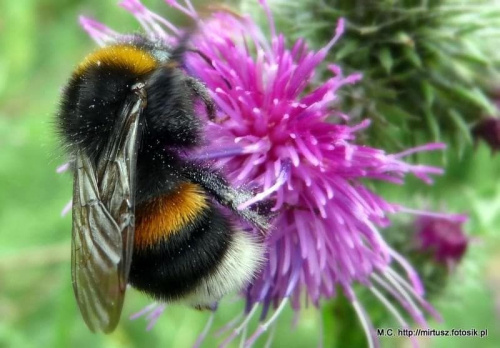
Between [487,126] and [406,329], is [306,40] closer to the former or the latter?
[487,126]

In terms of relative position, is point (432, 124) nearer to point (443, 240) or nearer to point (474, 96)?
point (474, 96)

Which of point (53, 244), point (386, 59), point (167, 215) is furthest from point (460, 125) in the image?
point (53, 244)

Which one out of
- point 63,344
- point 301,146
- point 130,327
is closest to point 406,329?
point 301,146

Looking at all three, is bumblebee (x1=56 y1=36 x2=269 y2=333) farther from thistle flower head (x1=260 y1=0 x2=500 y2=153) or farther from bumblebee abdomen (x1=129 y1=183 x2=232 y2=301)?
thistle flower head (x1=260 y1=0 x2=500 y2=153)

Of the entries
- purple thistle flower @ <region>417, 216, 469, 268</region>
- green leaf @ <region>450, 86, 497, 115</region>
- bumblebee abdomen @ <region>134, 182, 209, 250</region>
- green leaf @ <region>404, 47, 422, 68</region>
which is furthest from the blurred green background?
bumblebee abdomen @ <region>134, 182, 209, 250</region>

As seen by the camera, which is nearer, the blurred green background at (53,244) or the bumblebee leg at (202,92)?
the bumblebee leg at (202,92)

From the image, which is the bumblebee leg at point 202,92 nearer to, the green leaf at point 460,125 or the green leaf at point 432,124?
the green leaf at point 432,124

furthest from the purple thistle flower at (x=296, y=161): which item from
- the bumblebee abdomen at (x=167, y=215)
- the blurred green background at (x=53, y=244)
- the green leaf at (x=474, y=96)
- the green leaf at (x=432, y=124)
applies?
the blurred green background at (x=53, y=244)
